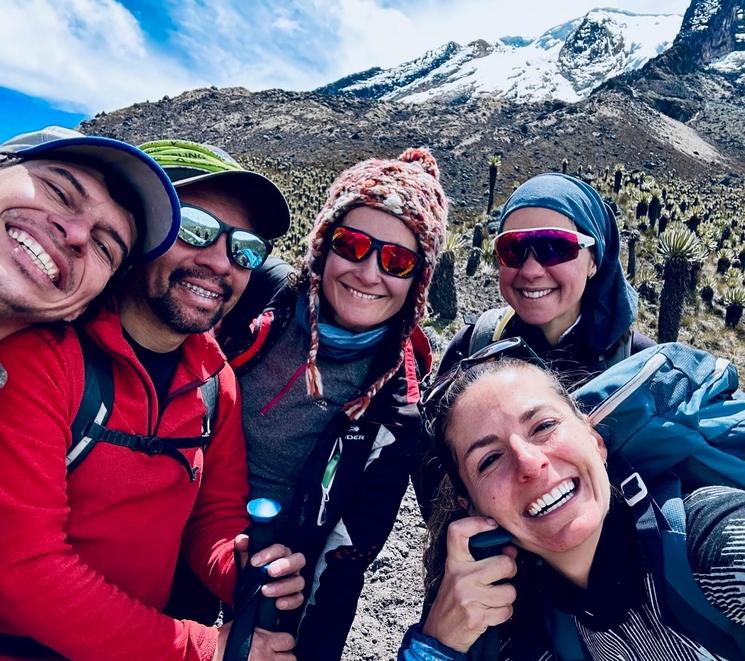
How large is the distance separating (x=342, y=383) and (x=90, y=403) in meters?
1.10

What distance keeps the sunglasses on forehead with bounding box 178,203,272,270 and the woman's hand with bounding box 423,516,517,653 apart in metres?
1.36

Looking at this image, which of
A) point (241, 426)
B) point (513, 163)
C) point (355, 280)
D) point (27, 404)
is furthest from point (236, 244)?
point (513, 163)

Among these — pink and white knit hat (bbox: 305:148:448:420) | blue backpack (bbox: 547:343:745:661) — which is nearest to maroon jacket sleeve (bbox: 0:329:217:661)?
pink and white knit hat (bbox: 305:148:448:420)

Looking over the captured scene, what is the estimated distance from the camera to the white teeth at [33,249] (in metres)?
1.61

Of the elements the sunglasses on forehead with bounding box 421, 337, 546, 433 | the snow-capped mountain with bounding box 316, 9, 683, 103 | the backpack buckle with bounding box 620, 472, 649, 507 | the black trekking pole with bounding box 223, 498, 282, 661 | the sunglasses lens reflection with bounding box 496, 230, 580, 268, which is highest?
the snow-capped mountain with bounding box 316, 9, 683, 103

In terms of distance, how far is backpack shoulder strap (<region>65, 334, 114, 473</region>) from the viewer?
67.7 inches

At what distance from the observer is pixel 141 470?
72.1 inches

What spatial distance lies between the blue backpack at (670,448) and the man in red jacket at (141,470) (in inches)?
46.5

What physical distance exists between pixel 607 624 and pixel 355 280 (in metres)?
1.63

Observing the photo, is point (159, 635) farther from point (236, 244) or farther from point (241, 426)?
point (236, 244)

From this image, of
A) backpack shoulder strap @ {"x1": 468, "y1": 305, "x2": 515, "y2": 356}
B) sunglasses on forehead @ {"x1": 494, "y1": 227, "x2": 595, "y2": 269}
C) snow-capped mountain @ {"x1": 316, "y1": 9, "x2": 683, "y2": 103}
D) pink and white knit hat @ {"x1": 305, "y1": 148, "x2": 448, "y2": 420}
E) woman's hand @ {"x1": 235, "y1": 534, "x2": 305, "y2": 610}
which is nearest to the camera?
woman's hand @ {"x1": 235, "y1": 534, "x2": 305, "y2": 610}

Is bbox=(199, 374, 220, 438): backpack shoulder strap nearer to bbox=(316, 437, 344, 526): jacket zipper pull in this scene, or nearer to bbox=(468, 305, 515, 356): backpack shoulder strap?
bbox=(316, 437, 344, 526): jacket zipper pull

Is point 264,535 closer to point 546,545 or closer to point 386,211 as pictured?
point 546,545

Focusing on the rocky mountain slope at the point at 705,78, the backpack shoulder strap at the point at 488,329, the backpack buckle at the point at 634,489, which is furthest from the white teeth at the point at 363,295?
the rocky mountain slope at the point at 705,78
